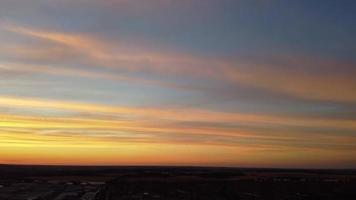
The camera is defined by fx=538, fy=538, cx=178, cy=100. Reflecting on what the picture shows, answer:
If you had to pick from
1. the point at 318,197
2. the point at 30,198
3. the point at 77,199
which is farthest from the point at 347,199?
the point at 30,198

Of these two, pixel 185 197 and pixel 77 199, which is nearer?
pixel 77 199

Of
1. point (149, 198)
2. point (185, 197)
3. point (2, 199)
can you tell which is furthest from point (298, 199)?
point (2, 199)

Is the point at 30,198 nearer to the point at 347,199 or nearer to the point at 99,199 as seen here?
the point at 99,199

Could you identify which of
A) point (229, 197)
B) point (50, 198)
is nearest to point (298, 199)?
point (229, 197)

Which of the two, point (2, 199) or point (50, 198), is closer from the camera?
point (2, 199)

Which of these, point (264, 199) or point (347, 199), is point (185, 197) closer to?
point (264, 199)

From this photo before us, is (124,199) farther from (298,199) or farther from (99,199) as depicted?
(298,199)

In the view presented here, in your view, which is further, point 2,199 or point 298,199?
point 298,199
